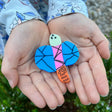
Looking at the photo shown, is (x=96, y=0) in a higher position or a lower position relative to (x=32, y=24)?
lower

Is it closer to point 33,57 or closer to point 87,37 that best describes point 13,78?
point 33,57

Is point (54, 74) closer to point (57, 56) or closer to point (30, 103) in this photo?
point (57, 56)

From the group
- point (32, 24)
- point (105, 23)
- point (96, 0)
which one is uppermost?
point (32, 24)

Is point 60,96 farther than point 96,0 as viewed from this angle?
No

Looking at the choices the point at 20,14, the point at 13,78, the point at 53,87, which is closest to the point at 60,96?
the point at 53,87

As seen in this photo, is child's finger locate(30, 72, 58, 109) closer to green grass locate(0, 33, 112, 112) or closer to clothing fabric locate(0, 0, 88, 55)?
green grass locate(0, 33, 112, 112)

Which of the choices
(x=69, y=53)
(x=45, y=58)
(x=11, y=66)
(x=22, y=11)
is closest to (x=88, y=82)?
(x=69, y=53)

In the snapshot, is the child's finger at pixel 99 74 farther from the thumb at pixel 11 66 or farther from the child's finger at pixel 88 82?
the thumb at pixel 11 66
